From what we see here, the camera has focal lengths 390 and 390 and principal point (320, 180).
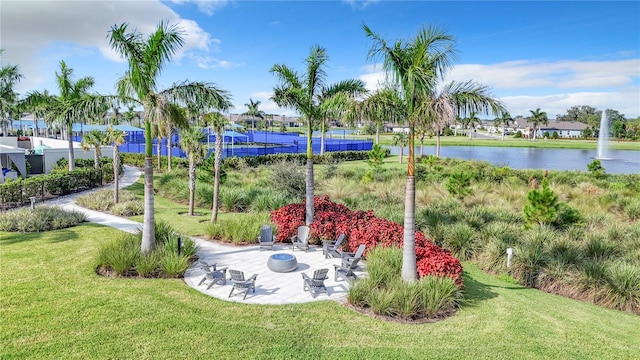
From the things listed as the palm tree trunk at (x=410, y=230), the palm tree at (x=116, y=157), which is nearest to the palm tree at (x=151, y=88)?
the palm tree trunk at (x=410, y=230)

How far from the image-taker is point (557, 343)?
730 cm

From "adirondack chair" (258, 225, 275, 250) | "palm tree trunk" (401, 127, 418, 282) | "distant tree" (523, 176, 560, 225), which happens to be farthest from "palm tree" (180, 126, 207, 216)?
"distant tree" (523, 176, 560, 225)

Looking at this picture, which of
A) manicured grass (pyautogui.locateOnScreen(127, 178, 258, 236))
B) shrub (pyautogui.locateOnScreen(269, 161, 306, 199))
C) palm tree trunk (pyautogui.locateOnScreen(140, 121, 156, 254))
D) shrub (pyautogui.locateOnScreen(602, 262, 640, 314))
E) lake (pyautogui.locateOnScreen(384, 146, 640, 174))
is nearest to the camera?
shrub (pyautogui.locateOnScreen(602, 262, 640, 314))

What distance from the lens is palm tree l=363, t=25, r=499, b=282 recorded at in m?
8.25

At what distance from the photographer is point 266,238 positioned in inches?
496

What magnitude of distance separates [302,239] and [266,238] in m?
1.19

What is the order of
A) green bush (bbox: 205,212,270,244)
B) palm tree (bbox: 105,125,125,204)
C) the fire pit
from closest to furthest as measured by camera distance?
the fire pit < green bush (bbox: 205,212,270,244) < palm tree (bbox: 105,125,125,204)

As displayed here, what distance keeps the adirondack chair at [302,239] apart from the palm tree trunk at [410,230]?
4266 mm

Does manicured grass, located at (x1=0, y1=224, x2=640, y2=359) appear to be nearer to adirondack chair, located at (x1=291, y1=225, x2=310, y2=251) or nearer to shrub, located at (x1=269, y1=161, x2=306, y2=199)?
adirondack chair, located at (x1=291, y1=225, x2=310, y2=251)

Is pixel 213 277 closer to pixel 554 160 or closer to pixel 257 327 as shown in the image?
pixel 257 327

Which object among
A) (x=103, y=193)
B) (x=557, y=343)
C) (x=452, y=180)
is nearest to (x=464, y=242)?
(x=557, y=343)

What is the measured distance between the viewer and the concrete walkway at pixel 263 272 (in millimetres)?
8977

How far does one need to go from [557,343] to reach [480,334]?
1.38 m

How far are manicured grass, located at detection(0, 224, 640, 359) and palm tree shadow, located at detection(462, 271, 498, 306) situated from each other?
5cm
